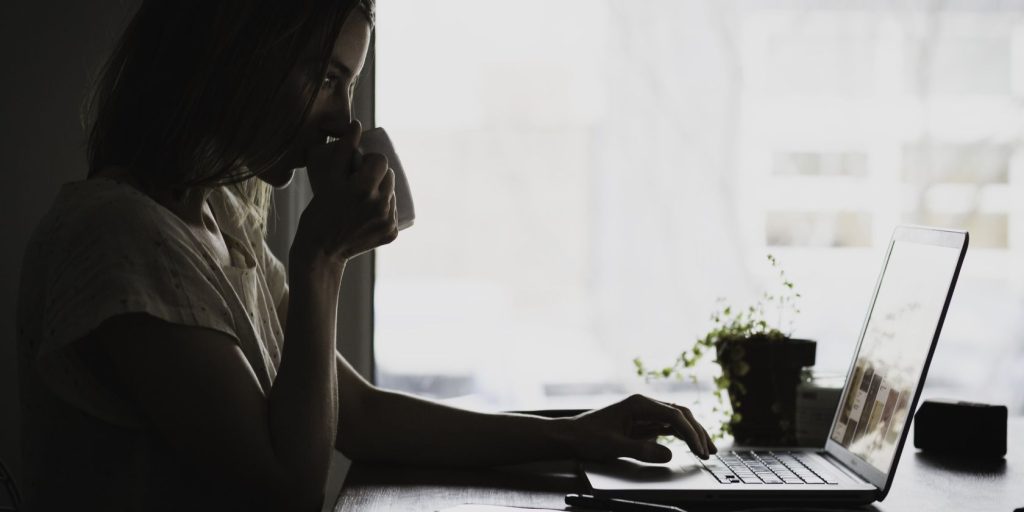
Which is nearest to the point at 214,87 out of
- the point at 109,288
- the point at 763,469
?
the point at 109,288

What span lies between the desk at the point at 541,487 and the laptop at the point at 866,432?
1.7 inches

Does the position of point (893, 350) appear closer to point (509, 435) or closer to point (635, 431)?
point (635, 431)

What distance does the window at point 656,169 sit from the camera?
1952 mm

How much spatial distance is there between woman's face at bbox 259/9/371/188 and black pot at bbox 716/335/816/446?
1.97ft

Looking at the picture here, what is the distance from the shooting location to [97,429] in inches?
37.7

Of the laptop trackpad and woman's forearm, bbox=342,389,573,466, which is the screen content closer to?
the laptop trackpad

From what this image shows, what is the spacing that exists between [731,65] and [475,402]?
84cm

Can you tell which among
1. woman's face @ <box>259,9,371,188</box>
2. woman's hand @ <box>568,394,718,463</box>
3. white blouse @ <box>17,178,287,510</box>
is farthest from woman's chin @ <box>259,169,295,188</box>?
woman's hand @ <box>568,394,718,463</box>

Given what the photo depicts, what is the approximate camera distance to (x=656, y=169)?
1.96 m

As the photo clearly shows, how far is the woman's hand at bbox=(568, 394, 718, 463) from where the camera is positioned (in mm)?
1134

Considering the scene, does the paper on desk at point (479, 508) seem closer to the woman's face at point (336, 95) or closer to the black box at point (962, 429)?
the woman's face at point (336, 95)

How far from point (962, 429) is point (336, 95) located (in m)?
0.89

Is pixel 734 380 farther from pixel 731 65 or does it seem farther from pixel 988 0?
pixel 988 0

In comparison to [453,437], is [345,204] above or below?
above
